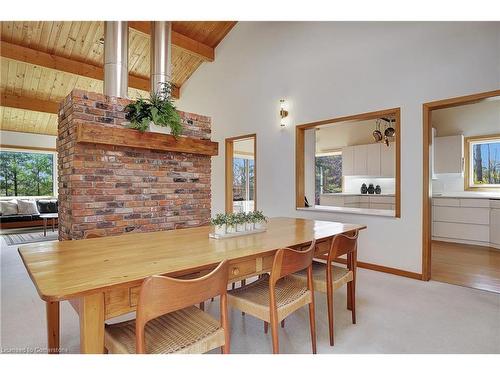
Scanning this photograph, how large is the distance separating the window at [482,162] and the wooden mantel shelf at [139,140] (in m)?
4.93

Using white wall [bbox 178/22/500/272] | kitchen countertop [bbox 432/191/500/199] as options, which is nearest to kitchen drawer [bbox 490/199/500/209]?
kitchen countertop [bbox 432/191/500/199]

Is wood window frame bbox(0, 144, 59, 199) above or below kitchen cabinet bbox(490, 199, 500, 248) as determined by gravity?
above

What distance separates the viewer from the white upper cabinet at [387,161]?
19.9 ft

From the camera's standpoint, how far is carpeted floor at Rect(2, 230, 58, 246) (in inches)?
210

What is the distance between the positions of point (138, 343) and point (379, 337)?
1622 millimetres

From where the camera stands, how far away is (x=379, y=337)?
1950 millimetres

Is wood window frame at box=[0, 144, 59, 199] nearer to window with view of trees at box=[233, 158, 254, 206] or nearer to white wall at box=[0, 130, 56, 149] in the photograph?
A: white wall at box=[0, 130, 56, 149]

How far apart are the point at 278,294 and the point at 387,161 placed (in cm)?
533

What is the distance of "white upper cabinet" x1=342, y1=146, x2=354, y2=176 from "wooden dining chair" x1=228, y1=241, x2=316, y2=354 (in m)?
5.39

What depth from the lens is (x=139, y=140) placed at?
3.13 metres

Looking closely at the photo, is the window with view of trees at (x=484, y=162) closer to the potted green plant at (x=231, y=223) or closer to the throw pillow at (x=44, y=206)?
the potted green plant at (x=231, y=223)

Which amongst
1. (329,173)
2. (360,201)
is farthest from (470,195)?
(329,173)

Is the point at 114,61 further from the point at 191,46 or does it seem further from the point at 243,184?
the point at 243,184
